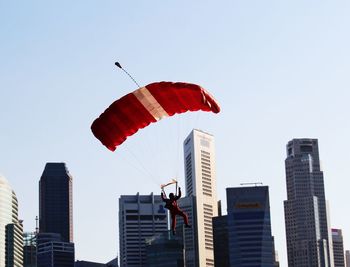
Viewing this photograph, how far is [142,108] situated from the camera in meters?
57.1

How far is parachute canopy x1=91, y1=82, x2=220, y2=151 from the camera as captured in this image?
183ft

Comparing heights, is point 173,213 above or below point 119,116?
below

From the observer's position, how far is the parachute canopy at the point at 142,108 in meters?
55.7

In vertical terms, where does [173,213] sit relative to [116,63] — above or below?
below

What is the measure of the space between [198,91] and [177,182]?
5.21 meters

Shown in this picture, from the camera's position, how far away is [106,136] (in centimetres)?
5772

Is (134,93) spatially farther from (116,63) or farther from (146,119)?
(116,63)

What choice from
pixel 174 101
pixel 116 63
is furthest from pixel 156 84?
pixel 116 63

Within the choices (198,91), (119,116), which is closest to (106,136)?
(119,116)

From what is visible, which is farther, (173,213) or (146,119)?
(146,119)

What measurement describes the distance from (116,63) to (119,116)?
6589 millimetres

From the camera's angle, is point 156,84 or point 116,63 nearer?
point 116,63

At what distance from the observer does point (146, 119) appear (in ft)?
190

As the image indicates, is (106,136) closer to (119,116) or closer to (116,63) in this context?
(119,116)
